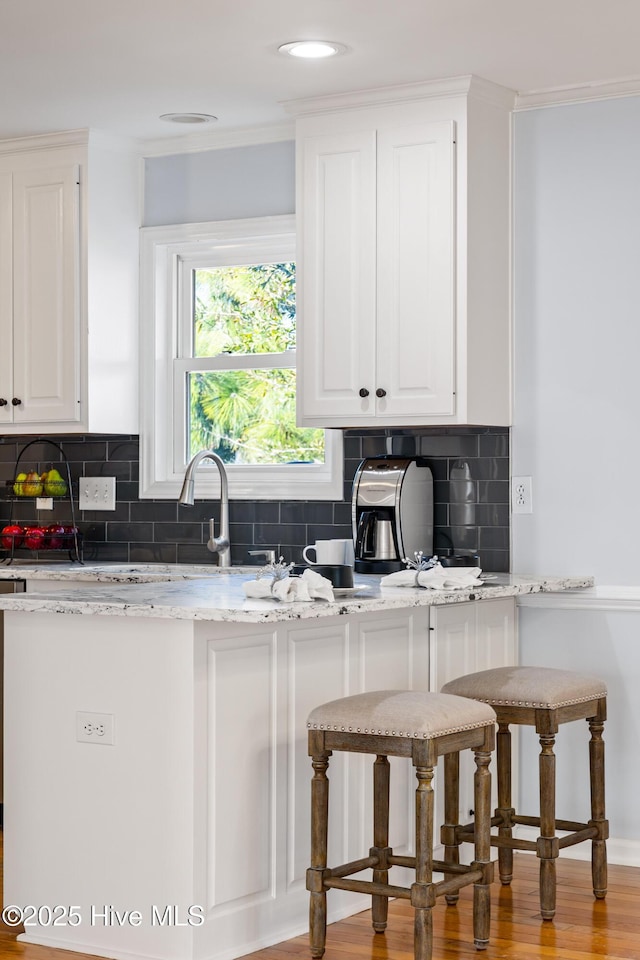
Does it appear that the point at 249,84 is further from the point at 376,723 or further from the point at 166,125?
the point at 376,723

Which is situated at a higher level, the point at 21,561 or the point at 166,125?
the point at 166,125

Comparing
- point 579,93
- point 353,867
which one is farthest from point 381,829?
point 579,93

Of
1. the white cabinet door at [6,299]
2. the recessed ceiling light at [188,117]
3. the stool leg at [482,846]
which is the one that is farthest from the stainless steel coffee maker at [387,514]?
the white cabinet door at [6,299]

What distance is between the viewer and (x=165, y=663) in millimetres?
3098

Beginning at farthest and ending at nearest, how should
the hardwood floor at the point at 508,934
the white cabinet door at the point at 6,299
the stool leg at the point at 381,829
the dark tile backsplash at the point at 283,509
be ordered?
1. the white cabinet door at the point at 6,299
2. the dark tile backsplash at the point at 283,509
3. the stool leg at the point at 381,829
4. the hardwood floor at the point at 508,934

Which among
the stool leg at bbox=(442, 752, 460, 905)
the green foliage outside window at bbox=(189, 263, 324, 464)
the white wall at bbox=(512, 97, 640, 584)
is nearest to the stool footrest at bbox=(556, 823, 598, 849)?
the stool leg at bbox=(442, 752, 460, 905)

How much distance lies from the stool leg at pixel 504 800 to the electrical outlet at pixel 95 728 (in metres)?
1.21

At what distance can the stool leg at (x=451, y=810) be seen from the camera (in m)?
3.59

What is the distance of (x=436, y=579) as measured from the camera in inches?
146

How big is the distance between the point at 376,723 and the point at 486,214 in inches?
75.3

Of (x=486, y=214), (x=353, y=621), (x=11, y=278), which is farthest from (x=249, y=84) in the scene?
(x=353, y=621)

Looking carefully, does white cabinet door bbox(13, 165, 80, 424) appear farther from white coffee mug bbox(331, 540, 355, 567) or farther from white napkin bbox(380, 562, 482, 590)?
white napkin bbox(380, 562, 482, 590)

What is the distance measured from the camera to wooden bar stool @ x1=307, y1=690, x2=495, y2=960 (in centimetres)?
301

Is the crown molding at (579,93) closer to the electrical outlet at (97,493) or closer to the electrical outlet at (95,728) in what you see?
the electrical outlet at (97,493)
